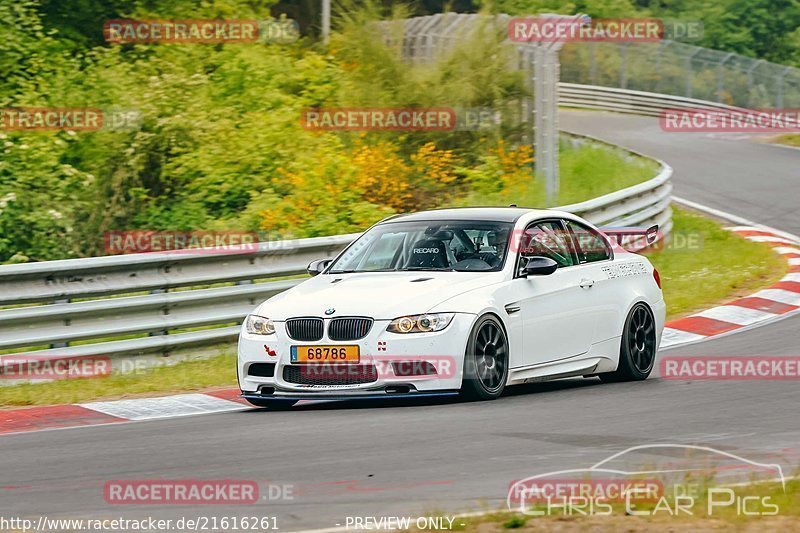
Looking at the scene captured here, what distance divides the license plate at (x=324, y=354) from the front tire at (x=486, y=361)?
809 millimetres

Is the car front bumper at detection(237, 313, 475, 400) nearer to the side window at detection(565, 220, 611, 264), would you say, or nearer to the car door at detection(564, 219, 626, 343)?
the car door at detection(564, 219, 626, 343)

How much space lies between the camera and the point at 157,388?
38.8 ft

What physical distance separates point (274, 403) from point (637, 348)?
10.5 ft

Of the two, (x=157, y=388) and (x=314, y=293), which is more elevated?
(x=314, y=293)

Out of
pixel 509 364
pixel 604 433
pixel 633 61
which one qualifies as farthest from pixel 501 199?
pixel 633 61

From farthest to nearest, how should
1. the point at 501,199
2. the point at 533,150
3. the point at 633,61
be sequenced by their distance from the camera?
1. the point at 633,61
2. the point at 533,150
3. the point at 501,199

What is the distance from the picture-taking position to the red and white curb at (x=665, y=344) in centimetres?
1041

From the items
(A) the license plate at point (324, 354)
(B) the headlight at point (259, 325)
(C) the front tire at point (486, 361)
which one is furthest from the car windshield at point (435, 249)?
(A) the license plate at point (324, 354)

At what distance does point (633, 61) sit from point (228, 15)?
23133 mm

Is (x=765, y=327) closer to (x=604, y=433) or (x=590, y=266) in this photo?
(x=590, y=266)

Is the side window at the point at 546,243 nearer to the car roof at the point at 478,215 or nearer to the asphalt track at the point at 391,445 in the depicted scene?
the car roof at the point at 478,215

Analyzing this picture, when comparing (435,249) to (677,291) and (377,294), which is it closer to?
(377,294)

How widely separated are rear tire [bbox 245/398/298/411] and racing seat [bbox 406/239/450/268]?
55.7 inches

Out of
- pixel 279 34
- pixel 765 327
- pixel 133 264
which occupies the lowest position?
pixel 765 327
